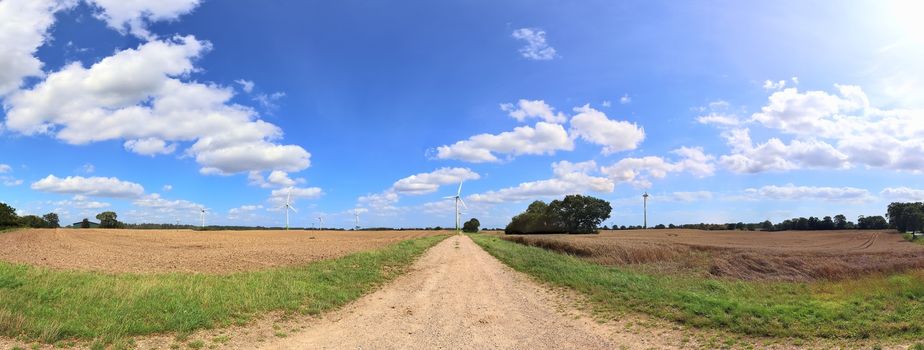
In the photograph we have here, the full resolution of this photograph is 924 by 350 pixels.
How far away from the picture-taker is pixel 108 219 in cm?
14600

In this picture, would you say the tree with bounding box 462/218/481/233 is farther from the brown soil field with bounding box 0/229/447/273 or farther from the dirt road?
the dirt road

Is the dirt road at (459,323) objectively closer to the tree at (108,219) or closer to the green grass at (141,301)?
the green grass at (141,301)

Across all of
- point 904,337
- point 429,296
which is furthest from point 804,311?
point 429,296

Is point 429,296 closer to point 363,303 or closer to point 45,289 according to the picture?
point 363,303

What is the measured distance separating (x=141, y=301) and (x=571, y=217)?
126m

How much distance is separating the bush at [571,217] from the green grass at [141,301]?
11683cm

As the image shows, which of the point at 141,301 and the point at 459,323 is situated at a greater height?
the point at 141,301

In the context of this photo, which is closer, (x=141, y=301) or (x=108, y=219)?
(x=141, y=301)

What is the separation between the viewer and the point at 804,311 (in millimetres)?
12023

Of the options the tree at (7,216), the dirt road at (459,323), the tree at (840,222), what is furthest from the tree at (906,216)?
the tree at (7,216)

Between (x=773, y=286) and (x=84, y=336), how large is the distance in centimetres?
2166

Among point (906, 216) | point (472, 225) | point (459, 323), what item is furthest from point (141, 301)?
point (906, 216)

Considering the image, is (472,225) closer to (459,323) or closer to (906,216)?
(906,216)

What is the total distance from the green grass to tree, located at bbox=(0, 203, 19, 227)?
7223cm
